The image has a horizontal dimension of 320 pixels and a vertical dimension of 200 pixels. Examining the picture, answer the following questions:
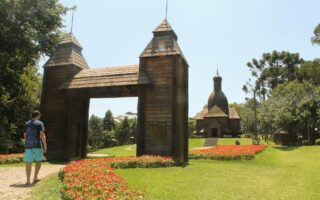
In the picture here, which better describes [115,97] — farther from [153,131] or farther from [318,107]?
[318,107]

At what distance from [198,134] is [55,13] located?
42555 mm

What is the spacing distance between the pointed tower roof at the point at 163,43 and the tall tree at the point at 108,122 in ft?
172

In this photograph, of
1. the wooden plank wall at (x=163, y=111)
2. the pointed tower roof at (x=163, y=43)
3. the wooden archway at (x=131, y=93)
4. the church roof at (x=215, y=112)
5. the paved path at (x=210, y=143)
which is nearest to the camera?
the wooden plank wall at (x=163, y=111)

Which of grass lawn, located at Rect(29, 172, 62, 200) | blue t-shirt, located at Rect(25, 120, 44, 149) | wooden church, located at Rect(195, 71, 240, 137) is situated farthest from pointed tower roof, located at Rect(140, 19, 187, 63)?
wooden church, located at Rect(195, 71, 240, 137)

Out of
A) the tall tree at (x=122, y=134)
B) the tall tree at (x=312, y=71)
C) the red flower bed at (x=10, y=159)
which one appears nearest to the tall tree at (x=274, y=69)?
the tall tree at (x=312, y=71)

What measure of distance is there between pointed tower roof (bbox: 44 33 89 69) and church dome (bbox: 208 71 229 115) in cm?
4006

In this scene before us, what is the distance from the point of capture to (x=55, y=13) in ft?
81.4

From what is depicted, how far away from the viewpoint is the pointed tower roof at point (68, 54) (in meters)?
22.5

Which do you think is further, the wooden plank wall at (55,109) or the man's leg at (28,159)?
the wooden plank wall at (55,109)

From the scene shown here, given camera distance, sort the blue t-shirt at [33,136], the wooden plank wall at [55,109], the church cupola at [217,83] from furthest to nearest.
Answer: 1. the church cupola at [217,83]
2. the wooden plank wall at [55,109]
3. the blue t-shirt at [33,136]

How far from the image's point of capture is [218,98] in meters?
59.4

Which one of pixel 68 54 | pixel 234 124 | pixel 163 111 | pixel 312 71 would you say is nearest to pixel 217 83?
pixel 234 124

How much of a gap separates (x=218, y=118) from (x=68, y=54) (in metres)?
39.5

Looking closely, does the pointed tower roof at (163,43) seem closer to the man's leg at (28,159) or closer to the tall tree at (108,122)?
the man's leg at (28,159)
